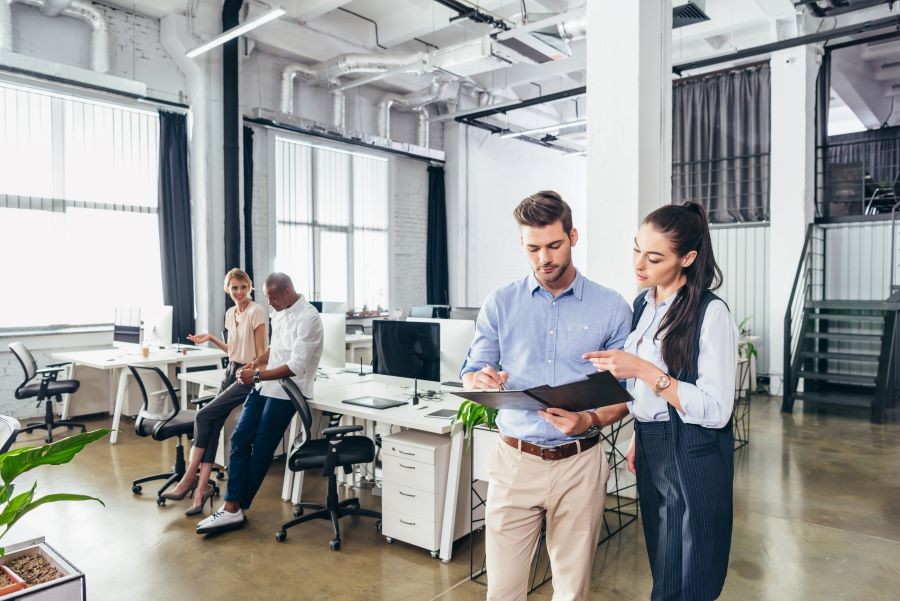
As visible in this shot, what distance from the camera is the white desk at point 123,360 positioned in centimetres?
548

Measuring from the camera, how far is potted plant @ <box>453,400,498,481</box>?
300 centimetres

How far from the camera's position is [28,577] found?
151 cm

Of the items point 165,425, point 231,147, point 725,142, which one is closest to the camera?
point 165,425

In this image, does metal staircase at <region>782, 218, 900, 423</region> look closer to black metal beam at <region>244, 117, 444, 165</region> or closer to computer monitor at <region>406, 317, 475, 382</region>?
computer monitor at <region>406, 317, 475, 382</region>

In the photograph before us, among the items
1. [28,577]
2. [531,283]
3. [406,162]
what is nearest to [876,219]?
[406,162]

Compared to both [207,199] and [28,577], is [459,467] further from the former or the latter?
[207,199]

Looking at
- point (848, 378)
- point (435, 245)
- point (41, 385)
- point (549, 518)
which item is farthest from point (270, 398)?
point (435, 245)

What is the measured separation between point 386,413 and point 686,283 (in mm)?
2185

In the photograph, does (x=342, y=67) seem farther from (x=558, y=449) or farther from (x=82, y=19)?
(x=558, y=449)

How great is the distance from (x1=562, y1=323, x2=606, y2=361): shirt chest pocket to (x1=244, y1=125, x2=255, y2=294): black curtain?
21.7ft

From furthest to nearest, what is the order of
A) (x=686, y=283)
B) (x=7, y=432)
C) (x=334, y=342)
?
(x=334, y=342) < (x=7, y=432) < (x=686, y=283)

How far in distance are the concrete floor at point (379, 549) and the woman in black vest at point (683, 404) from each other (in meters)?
1.43

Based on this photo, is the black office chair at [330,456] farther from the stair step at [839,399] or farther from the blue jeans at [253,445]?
the stair step at [839,399]

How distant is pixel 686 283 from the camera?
1.61m
